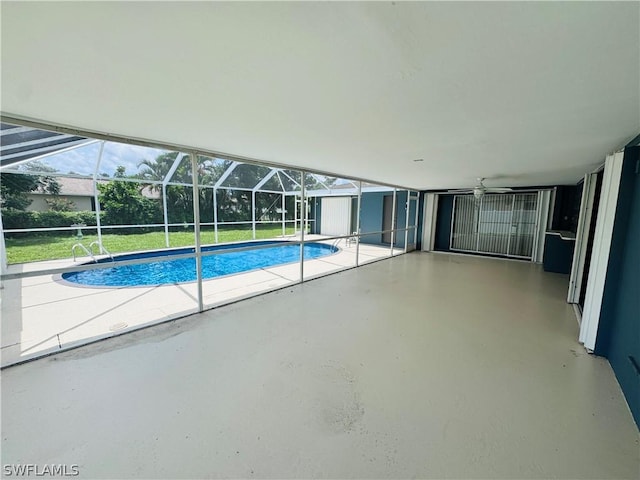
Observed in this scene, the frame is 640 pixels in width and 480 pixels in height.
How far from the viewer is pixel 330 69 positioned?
4.35 feet

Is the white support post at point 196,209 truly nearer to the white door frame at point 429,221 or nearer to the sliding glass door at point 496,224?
the white door frame at point 429,221

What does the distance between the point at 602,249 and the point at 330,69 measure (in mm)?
3193

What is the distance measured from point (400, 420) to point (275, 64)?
2.26 metres

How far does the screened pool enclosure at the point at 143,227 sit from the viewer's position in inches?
121

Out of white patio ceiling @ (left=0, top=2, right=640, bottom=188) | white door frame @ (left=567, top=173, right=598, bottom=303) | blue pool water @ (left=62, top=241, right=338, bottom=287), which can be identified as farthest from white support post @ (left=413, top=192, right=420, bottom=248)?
white patio ceiling @ (left=0, top=2, right=640, bottom=188)

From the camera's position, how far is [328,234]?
12.0m

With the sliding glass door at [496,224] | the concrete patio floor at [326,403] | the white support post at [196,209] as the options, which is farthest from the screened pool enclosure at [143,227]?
the sliding glass door at [496,224]

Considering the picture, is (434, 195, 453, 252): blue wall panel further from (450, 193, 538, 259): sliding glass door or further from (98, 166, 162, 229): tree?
(98, 166, 162, 229): tree

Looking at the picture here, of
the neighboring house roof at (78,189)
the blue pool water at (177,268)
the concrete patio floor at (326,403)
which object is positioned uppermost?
the neighboring house roof at (78,189)

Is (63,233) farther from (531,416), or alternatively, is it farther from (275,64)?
(531,416)

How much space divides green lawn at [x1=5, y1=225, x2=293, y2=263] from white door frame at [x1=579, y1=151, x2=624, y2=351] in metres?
9.94

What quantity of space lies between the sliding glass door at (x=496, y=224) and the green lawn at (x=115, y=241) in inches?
288

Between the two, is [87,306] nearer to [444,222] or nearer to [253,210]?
[253,210]

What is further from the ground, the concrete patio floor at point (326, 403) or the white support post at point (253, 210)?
the white support post at point (253, 210)
